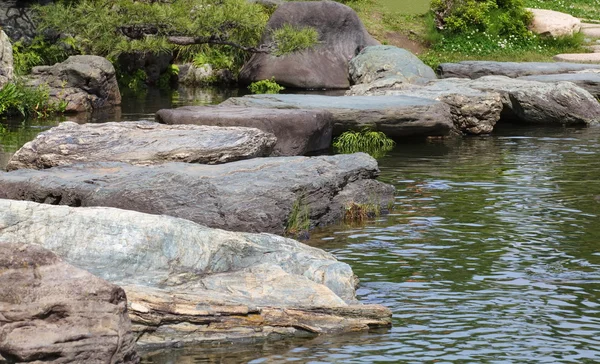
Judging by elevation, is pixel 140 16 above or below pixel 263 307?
above

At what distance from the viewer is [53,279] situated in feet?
24.1

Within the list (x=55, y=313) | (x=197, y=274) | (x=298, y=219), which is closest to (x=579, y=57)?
(x=298, y=219)

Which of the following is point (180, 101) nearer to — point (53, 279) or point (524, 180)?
point (524, 180)

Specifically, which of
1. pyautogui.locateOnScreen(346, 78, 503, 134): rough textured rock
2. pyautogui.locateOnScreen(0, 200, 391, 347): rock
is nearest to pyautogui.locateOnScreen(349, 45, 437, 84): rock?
pyautogui.locateOnScreen(346, 78, 503, 134): rough textured rock

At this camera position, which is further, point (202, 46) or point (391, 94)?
point (202, 46)

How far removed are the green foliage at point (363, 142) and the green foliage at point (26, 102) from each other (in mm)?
6766

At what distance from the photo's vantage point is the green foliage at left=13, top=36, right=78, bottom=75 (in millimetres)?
26641

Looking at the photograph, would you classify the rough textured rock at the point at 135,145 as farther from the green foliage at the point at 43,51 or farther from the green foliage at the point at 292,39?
the green foliage at the point at 43,51

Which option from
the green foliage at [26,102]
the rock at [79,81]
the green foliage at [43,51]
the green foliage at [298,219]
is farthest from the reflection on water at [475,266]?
the green foliage at [43,51]

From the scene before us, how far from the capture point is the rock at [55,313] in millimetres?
7078

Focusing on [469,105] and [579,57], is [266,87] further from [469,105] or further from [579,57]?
[579,57]

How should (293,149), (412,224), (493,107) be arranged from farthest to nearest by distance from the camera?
(493,107) → (293,149) → (412,224)

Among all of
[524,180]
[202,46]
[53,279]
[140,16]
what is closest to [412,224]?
[524,180]

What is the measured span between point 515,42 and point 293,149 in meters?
17.3
